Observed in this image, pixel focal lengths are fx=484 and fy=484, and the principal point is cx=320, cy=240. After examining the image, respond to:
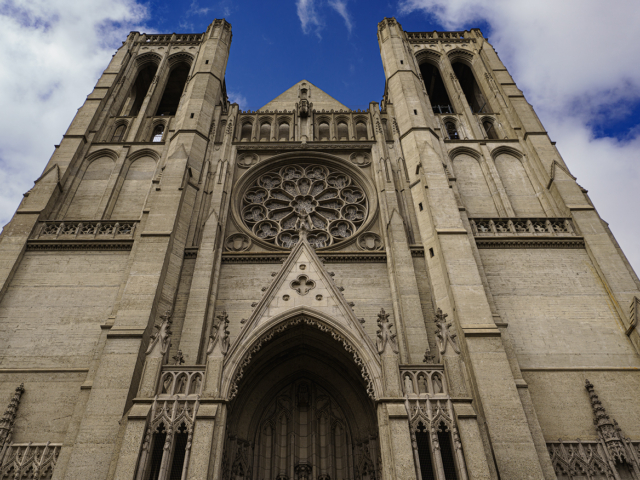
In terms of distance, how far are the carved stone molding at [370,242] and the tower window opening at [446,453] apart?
271 inches

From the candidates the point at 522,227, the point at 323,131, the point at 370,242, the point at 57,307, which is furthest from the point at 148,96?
the point at 522,227

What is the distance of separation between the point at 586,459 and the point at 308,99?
17454 millimetres

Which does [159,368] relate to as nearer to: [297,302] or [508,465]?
[297,302]

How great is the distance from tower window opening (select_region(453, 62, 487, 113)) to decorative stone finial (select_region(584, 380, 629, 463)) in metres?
15.7

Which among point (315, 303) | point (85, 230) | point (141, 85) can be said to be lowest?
point (315, 303)

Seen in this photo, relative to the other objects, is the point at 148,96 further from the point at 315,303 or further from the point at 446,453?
the point at 446,453

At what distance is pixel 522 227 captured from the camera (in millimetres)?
15125

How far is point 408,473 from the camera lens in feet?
27.1

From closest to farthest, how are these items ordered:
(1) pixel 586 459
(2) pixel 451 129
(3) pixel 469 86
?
(1) pixel 586 459
(2) pixel 451 129
(3) pixel 469 86

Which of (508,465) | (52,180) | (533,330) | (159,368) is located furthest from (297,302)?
(52,180)

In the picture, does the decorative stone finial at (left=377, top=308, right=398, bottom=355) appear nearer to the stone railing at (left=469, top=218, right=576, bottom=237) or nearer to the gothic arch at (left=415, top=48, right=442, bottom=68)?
the stone railing at (left=469, top=218, right=576, bottom=237)

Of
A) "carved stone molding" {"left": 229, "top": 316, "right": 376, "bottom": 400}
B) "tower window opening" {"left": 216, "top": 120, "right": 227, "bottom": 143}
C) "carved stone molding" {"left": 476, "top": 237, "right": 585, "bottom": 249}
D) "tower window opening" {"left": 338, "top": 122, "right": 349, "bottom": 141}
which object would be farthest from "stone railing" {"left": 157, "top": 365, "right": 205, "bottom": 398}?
"tower window opening" {"left": 338, "top": 122, "right": 349, "bottom": 141}

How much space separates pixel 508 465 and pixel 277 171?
1242 centimetres

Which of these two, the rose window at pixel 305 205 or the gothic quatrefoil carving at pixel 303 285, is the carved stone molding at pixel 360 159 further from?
the gothic quatrefoil carving at pixel 303 285
